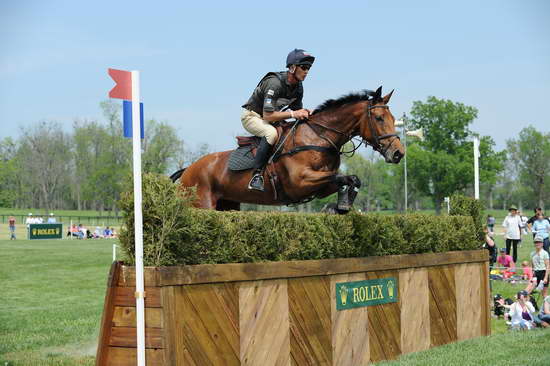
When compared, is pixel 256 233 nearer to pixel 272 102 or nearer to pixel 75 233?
pixel 272 102

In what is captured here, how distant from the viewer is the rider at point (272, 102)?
7148 mm

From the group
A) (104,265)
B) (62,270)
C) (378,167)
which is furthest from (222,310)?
(378,167)

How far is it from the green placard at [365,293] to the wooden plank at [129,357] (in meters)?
2.50

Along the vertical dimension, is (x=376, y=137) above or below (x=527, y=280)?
above

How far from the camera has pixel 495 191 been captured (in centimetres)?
11100

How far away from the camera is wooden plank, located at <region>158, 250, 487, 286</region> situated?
513 cm

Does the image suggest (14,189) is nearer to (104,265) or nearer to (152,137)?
(152,137)

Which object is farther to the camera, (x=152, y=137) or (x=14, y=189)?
(x=14, y=189)

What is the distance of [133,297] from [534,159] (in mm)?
88202

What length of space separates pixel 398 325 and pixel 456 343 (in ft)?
4.18

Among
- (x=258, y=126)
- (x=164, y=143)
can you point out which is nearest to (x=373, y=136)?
(x=258, y=126)

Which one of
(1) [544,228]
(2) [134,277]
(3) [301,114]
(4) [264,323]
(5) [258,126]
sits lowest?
(4) [264,323]

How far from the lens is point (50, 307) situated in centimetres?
1194

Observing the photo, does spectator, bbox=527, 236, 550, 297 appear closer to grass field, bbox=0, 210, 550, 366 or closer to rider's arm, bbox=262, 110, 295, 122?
grass field, bbox=0, 210, 550, 366
